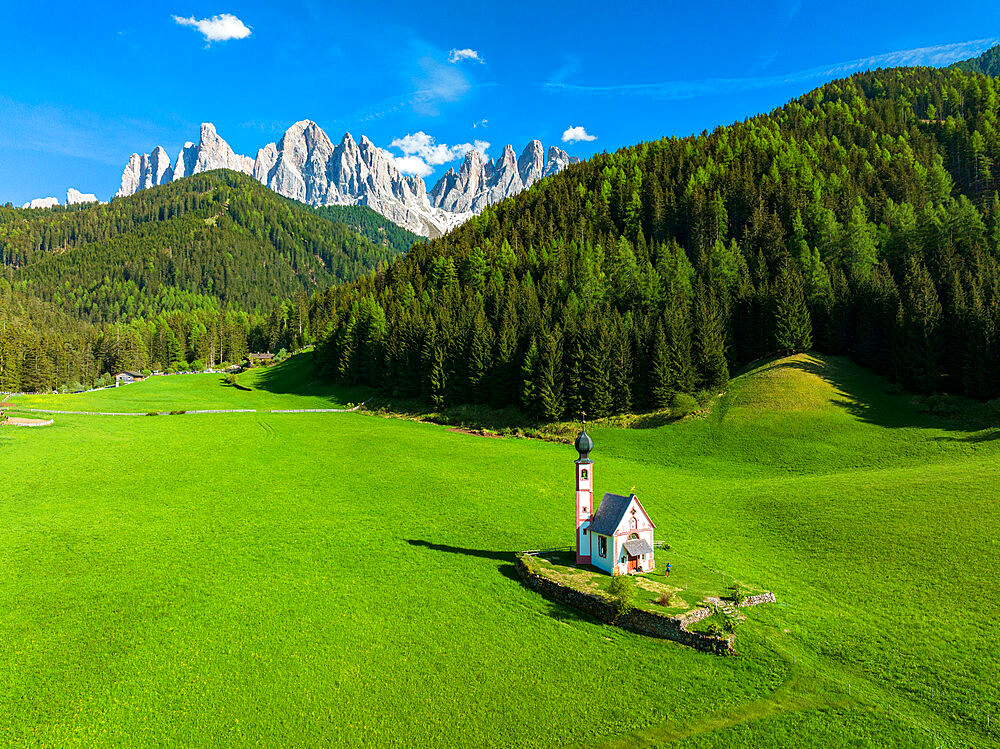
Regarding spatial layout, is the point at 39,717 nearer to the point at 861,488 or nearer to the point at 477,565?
the point at 477,565

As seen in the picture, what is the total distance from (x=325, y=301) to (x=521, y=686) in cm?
14932

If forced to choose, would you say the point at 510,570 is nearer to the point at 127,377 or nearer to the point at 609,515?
the point at 609,515

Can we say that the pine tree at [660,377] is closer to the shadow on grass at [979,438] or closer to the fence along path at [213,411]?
the shadow on grass at [979,438]

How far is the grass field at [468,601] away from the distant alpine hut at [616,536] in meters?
4.74

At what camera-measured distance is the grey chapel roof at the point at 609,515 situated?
29.7m

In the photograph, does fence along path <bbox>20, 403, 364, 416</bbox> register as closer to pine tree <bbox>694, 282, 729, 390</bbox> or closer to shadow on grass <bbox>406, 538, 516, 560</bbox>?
shadow on grass <bbox>406, 538, 516, 560</bbox>

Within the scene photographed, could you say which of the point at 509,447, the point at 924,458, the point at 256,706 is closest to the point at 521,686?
the point at 256,706

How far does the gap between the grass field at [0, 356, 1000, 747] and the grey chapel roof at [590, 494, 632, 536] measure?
5.45m

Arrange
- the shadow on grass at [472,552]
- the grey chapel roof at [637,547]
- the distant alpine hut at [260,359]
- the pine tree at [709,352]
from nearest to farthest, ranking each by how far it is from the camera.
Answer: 1. the grey chapel roof at [637,547]
2. the shadow on grass at [472,552]
3. the pine tree at [709,352]
4. the distant alpine hut at [260,359]

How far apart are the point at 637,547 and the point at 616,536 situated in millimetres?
1521

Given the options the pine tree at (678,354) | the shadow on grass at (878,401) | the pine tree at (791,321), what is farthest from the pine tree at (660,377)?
the pine tree at (791,321)

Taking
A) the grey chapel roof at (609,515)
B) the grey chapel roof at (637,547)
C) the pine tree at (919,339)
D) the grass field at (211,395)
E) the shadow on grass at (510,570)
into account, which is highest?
the pine tree at (919,339)

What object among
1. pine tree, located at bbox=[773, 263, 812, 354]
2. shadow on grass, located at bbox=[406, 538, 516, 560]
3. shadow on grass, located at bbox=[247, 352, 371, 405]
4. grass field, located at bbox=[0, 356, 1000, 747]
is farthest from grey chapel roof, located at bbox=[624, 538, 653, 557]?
shadow on grass, located at bbox=[247, 352, 371, 405]


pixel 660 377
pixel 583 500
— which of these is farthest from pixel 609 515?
pixel 660 377
